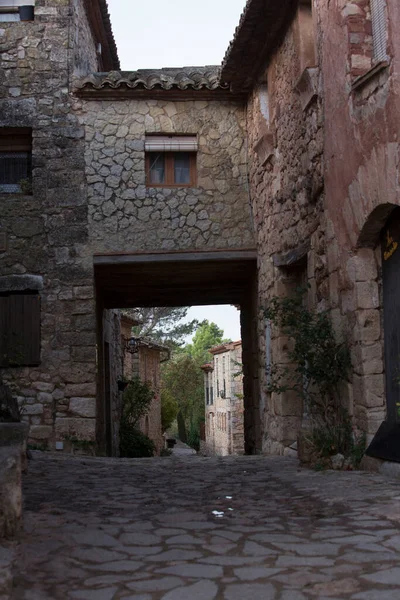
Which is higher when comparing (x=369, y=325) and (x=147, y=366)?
(x=147, y=366)

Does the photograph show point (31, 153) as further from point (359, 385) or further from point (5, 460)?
point (5, 460)

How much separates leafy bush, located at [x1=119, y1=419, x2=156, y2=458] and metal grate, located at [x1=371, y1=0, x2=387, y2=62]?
1081 cm

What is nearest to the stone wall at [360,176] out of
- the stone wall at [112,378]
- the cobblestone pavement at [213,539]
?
the cobblestone pavement at [213,539]

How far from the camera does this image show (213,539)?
372cm

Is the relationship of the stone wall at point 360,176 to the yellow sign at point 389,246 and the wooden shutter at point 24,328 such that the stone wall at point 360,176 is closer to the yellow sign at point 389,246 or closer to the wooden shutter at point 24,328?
the yellow sign at point 389,246

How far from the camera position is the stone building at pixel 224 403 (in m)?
27.0

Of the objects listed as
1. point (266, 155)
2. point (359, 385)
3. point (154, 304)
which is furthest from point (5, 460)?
point (154, 304)

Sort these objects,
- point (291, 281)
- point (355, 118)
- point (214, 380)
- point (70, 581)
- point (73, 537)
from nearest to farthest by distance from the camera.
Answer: point (70, 581)
point (73, 537)
point (355, 118)
point (291, 281)
point (214, 380)

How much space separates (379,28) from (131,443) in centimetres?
1107

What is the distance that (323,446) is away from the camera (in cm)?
673

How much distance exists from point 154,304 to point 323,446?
8.03m

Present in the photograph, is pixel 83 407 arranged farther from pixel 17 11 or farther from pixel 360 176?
pixel 17 11

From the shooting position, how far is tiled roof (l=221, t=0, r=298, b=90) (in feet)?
27.1

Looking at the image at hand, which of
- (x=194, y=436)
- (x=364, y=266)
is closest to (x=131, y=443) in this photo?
(x=364, y=266)
